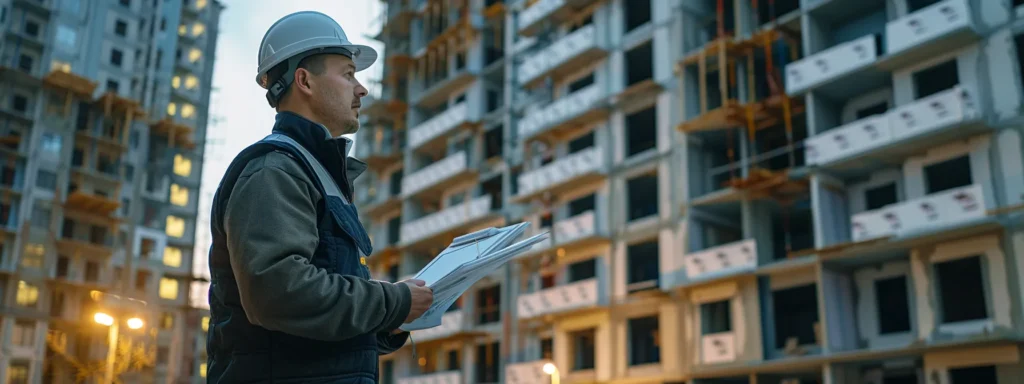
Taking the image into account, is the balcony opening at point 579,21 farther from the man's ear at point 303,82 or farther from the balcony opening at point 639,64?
the man's ear at point 303,82

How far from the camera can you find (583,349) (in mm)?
38562

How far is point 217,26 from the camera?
256ft

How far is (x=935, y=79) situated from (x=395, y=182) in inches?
1289

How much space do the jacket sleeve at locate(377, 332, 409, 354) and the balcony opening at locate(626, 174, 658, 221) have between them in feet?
111

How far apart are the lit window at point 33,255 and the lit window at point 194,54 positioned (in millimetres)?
23047

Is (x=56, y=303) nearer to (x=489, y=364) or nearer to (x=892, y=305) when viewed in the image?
(x=489, y=364)

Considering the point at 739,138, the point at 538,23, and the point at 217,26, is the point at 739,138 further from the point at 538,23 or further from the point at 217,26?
the point at 217,26

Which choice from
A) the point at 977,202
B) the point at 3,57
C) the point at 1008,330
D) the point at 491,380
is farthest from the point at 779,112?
the point at 3,57

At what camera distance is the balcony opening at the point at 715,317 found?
32969mm

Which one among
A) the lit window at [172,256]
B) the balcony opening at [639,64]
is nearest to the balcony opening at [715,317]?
the balcony opening at [639,64]

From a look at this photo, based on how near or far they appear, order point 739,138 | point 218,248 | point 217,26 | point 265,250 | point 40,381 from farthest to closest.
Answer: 1. point 217,26
2. point 40,381
3. point 739,138
4. point 218,248
5. point 265,250

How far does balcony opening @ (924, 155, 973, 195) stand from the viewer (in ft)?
90.3

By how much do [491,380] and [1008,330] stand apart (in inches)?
913

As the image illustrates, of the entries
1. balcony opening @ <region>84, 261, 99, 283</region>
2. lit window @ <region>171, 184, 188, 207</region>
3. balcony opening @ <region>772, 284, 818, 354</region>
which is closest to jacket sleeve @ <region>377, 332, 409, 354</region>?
balcony opening @ <region>772, 284, 818, 354</region>
